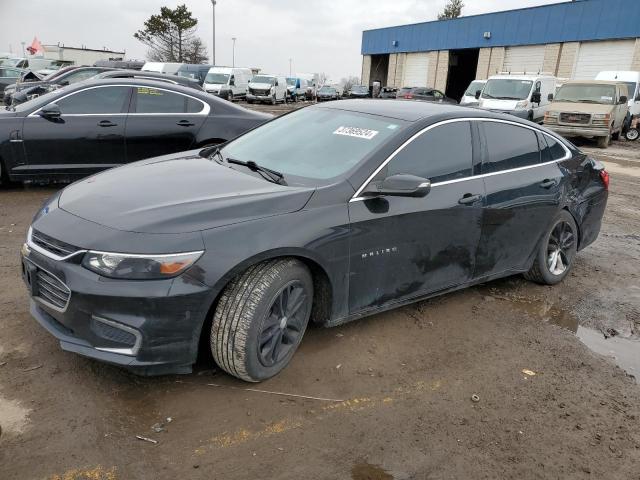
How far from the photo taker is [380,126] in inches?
146

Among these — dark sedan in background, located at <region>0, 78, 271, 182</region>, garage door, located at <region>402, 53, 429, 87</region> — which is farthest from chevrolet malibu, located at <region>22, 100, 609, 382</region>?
garage door, located at <region>402, 53, 429, 87</region>

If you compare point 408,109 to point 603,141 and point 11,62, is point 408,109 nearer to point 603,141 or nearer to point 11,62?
point 603,141

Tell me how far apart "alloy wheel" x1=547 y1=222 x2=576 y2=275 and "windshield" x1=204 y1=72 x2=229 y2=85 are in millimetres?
30090

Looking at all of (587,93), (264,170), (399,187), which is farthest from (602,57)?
(264,170)

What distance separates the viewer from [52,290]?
111 inches

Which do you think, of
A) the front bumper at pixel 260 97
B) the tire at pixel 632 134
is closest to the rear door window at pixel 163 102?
the tire at pixel 632 134

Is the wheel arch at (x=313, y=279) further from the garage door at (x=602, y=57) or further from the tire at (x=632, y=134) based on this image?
the garage door at (x=602, y=57)

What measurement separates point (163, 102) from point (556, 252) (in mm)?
5311

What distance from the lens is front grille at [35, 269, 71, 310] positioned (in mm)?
2732

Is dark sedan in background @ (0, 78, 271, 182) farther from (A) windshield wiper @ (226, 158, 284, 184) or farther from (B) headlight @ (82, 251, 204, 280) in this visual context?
(B) headlight @ (82, 251, 204, 280)

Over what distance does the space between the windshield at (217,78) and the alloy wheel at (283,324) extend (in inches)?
1230

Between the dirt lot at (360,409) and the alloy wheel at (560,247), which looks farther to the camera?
the alloy wheel at (560,247)

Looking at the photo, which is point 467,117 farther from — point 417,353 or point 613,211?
point 613,211

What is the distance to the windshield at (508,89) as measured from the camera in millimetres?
19500
